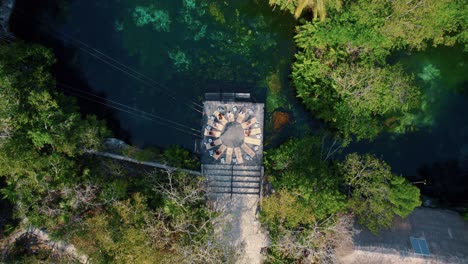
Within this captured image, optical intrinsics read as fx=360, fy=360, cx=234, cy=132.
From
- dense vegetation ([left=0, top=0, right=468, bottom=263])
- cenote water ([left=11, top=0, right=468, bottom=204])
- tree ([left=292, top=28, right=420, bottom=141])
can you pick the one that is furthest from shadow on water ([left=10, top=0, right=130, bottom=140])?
tree ([left=292, top=28, right=420, bottom=141])

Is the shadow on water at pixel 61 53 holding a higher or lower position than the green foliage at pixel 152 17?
lower

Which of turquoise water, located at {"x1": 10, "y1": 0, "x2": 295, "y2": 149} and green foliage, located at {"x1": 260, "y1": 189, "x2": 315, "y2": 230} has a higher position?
turquoise water, located at {"x1": 10, "y1": 0, "x2": 295, "y2": 149}

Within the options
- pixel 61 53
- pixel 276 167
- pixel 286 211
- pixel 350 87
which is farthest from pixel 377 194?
pixel 61 53

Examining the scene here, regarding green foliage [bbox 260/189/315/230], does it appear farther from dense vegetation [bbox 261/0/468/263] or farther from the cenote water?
the cenote water

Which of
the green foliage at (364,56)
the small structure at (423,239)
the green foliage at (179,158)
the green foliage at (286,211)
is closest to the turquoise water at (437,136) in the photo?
the green foliage at (364,56)

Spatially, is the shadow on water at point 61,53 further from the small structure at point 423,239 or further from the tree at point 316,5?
the small structure at point 423,239

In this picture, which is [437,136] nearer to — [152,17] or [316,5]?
[316,5]
